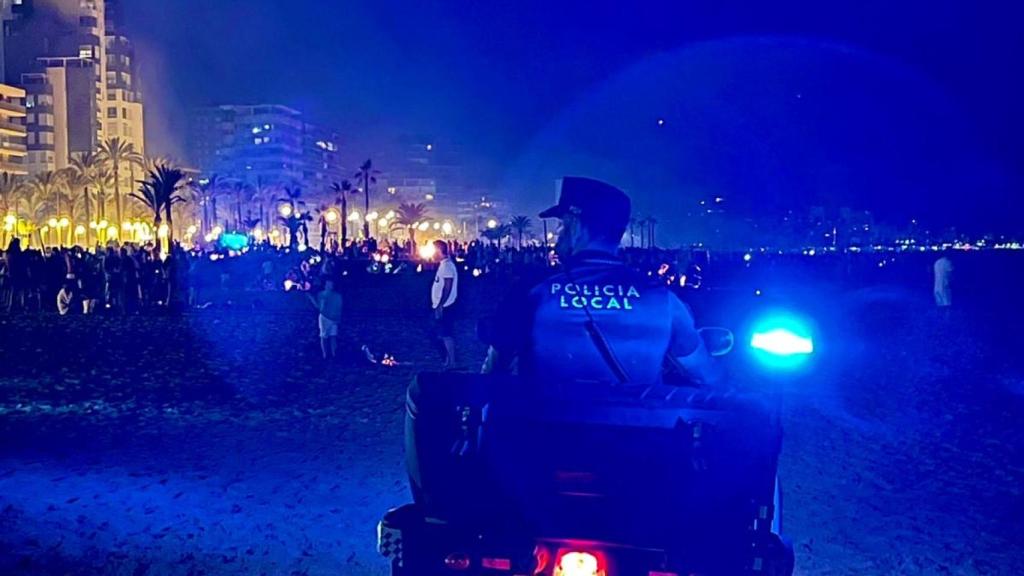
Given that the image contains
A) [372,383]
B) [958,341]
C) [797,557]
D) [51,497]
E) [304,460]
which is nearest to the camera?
[797,557]

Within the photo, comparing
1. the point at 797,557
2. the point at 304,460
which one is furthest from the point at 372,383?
the point at 797,557

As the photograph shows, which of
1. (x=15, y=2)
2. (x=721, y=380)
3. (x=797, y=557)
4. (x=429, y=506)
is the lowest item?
(x=797, y=557)

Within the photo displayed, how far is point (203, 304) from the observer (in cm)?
2897

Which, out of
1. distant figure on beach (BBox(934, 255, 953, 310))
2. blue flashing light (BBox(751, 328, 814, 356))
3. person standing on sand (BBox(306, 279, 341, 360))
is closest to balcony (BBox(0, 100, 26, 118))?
distant figure on beach (BBox(934, 255, 953, 310))

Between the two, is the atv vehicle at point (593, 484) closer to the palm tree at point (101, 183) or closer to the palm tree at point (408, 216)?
the palm tree at point (101, 183)

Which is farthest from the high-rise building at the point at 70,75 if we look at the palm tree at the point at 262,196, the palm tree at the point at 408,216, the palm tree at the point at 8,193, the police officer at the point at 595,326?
the police officer at the point at 595,326

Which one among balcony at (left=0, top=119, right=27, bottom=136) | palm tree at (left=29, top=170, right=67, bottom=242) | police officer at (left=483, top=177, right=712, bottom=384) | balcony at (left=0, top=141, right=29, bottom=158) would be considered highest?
balcony at (left=0, top=119, right=27, bottom=136)

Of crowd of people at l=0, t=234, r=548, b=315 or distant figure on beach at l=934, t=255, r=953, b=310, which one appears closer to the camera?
crowd of people at l=0, t=234, r=548, b=315

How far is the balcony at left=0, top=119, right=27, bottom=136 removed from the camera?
4825 inches

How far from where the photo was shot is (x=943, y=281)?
29.5m

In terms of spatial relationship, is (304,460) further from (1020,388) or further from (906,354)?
(906,354)

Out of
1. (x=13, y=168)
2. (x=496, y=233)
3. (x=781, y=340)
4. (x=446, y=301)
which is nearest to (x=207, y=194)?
(x=13, y=168)

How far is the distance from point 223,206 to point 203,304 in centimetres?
12798

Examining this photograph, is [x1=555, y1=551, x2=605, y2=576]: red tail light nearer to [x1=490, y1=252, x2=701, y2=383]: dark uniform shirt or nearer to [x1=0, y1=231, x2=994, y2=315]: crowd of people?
[x1=490, y1=252, x2=701, y2=383]: dark uniform shirt
